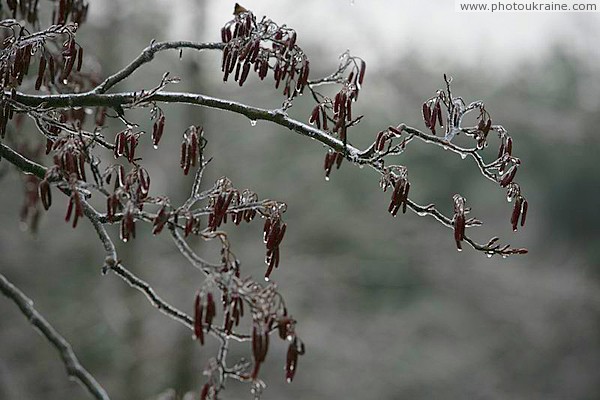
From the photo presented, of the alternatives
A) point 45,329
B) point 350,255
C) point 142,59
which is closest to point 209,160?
point 142,59

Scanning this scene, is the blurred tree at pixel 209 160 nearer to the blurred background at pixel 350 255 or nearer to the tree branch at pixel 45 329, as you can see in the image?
the tree branch at pixel 45 329

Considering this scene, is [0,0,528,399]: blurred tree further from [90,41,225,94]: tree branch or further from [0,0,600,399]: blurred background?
[0,0,600,399]: blurred background

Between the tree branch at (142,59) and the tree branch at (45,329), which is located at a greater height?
the tree branch at (142,59)

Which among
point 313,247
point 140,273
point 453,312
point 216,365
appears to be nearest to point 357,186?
point 313,247

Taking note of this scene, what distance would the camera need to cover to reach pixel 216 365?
2.34m

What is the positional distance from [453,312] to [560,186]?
13.0 feet

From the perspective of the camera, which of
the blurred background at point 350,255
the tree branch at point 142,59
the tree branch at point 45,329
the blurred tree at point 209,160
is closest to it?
the blurred tree at point 209,160

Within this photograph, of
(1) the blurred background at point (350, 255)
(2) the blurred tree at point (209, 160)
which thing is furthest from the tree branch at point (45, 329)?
(1) the blurred background at point (350, 255)

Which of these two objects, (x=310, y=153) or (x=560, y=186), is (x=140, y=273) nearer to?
(x=310, y=153)

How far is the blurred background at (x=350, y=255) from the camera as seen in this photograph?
31.1 feet

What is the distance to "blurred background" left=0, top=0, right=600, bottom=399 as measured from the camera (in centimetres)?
948

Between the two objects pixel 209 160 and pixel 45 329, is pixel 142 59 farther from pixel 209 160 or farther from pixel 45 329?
pixel 45 329

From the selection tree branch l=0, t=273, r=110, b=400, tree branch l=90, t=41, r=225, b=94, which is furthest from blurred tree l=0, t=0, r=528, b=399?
tree branch l=0, t=273, r=110, b=400

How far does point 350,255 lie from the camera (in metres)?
11.7
